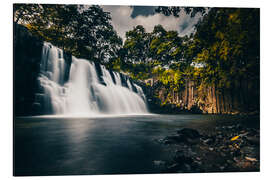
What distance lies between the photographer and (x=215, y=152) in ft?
6.86

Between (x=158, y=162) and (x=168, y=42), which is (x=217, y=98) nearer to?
(x=168, y=42)

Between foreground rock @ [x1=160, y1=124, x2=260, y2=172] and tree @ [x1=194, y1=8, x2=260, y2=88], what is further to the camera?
tree @ [x1=194, y1=8, x2=260, y2=88]

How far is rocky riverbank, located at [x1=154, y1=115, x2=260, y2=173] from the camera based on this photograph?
1.90 metres

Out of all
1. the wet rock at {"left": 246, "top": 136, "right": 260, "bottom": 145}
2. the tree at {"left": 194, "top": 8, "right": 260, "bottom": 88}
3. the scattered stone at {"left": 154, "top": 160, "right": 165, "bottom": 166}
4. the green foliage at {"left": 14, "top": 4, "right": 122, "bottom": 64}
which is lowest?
the scattered stone at {"left": 154, "top": 160, "right": 165, "bottom": 166}

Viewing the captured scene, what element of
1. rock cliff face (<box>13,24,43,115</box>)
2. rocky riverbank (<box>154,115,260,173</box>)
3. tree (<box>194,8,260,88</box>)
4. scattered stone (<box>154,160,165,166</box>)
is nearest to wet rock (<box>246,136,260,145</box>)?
rocky riverbank (<box>154,115,260,173</box>)

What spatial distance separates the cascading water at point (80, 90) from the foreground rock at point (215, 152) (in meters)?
3.52

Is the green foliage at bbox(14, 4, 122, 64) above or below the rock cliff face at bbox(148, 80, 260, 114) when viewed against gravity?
above

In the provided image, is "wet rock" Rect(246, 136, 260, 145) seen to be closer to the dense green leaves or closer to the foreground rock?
the foreground rock

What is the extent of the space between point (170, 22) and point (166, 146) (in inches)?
113

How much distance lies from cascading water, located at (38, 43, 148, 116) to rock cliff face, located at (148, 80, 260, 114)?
5.13 feet

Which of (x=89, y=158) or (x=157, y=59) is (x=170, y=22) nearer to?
(x=157, y=59)

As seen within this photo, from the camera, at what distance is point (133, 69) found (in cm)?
504

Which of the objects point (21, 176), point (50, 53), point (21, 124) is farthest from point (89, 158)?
point (50, 53)

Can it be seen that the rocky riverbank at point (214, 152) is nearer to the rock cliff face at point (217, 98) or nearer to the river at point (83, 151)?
the river at point (83, 151)
